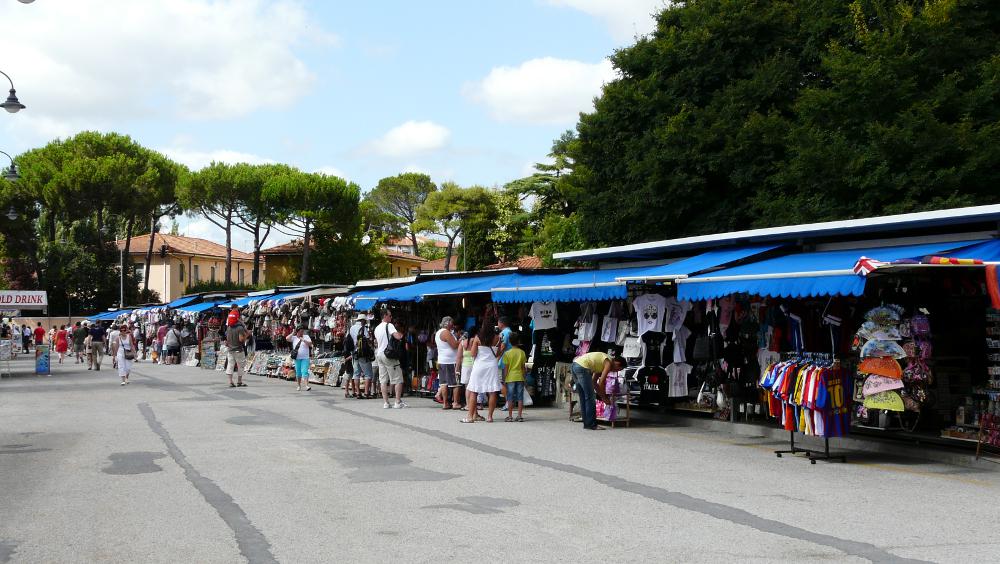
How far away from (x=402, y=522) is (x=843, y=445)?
7.23 meters

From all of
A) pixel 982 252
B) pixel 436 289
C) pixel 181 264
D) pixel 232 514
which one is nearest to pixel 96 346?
pixel 436 289

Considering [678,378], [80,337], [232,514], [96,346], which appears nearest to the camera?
[232,514]

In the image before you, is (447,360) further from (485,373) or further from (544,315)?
(485,373)

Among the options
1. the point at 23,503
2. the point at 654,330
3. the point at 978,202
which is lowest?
the point at 23,503

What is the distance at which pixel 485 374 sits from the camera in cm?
1636

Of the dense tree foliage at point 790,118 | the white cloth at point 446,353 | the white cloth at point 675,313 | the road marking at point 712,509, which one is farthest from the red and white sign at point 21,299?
the white cloth at point 675,313

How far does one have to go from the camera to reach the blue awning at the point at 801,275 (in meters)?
11.1

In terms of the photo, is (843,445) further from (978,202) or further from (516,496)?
(978,202)

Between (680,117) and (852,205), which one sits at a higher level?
(680,117)

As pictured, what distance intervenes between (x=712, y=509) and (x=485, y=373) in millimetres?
8015

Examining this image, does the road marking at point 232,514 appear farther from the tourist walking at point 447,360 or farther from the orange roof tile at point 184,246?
the orange roof tile at point 184,246

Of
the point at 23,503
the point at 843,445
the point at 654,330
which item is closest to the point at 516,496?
the point at 23,503

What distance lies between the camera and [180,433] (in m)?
14.8

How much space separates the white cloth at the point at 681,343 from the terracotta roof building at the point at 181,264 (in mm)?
73898
